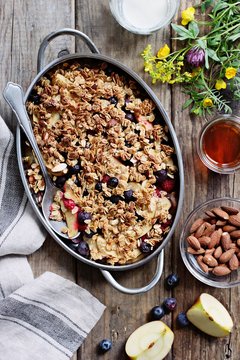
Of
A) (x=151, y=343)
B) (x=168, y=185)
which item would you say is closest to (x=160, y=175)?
(x=168, y=185)

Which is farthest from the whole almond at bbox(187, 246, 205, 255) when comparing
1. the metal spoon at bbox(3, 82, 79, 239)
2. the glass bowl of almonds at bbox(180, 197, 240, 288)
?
the metal spoon at bbox(3, 82, 79, 239)

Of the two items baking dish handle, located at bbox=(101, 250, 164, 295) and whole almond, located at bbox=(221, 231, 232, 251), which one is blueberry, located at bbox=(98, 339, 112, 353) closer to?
baking dish handle, located at bbox=(101, 250, 164, 295)

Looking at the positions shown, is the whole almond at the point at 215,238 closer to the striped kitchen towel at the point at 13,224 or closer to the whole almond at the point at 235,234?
the whole almond at the point at 235,234

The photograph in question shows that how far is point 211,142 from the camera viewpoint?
164 centimetres

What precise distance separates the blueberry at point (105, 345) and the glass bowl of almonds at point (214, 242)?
0.31m

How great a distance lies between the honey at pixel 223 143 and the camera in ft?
5.36

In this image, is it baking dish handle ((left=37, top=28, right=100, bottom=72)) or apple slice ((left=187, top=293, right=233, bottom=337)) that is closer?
baking dish handle ((left=37, top=28, right=100, bottom=72))

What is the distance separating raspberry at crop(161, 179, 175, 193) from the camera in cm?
159

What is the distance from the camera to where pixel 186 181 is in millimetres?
1686

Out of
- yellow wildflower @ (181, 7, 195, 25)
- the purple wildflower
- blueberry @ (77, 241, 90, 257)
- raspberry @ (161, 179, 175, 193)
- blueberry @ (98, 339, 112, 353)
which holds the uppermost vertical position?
yellow wildflower @ (181, 7, 195, 25)

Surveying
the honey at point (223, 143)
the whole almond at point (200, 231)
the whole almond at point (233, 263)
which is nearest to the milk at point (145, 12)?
the honey at point (223, 143)

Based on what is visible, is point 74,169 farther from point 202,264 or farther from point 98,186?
point 202,264

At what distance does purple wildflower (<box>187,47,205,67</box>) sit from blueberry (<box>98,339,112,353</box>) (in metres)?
0.80

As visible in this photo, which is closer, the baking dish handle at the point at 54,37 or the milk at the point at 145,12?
the baking dish handle at the point at 54,37
